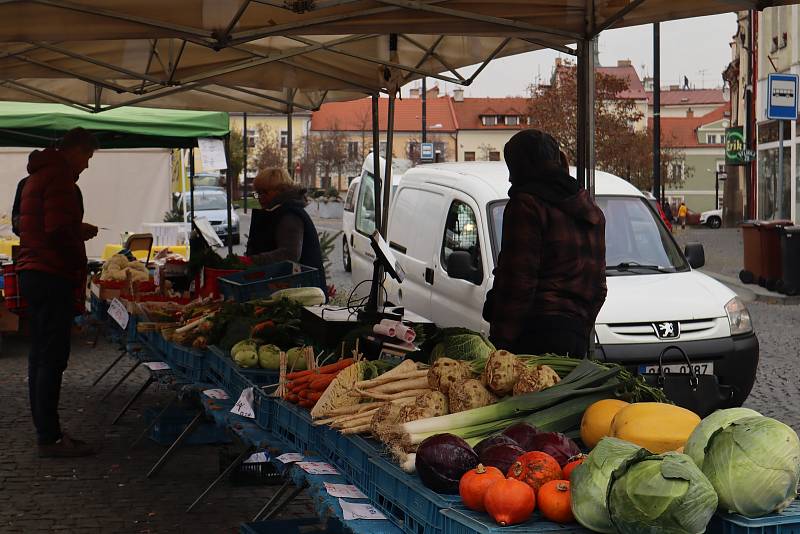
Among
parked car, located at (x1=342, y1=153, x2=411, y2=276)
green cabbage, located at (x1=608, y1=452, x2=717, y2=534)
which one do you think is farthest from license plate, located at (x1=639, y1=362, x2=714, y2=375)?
parked car, located at (x1=342, y1=153, x2=411, y2=276)

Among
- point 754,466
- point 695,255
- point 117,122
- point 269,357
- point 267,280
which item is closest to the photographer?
point 754,466

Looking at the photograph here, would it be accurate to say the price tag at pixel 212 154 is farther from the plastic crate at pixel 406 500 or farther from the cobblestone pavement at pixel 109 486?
the plastic crate at pixel 406 500

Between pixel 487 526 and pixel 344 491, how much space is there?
1.01 meters

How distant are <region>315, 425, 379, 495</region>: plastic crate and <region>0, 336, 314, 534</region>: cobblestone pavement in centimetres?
222

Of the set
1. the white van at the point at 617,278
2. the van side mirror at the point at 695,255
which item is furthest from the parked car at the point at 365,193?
the van side mirror at the point at 695,255

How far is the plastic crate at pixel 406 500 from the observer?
10.3ft

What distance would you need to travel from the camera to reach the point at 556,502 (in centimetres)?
297

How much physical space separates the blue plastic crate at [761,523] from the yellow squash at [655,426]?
570mm

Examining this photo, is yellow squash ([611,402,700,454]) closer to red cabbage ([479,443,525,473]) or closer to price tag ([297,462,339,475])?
red cabbage ([479,443,525,473])

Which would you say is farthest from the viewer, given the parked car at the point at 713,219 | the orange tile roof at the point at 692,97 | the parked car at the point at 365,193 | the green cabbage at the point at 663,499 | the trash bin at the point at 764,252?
the orange tile roof at the point at 692,97

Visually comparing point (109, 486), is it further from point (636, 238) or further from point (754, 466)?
point (754, 466)

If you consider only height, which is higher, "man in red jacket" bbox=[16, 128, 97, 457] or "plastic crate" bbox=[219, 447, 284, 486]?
"man in red jacket" bbox=[16, 128, 97, 457]

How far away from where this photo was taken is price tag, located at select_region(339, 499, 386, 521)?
3.47m

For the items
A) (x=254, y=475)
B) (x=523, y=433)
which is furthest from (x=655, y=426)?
(x=254, y=475)
